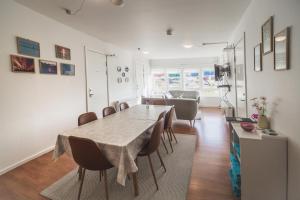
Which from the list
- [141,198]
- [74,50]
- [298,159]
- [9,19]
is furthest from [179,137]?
[9,19]

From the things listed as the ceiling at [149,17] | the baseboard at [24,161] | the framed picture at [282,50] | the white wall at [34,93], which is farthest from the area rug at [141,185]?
the ceiling at [149,17]

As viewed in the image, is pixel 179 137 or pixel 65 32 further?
pixel 179 137

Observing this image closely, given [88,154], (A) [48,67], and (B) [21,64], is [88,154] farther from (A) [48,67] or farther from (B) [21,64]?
(A) [48,67]

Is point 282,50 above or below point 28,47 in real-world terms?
below

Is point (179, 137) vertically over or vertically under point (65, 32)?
under

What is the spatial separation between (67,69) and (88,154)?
2454 millimetres

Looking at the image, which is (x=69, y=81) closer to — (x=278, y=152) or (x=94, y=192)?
(x=94, y=192)

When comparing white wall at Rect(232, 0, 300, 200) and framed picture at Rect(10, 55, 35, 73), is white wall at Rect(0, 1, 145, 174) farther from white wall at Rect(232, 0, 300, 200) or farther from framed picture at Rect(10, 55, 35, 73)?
white wall at Rect(232, 0, 300, 200)

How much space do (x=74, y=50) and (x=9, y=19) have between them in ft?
4.21

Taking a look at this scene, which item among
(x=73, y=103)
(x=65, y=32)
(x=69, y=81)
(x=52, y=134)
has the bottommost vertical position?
(x=52, y=134)

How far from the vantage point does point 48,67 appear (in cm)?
299

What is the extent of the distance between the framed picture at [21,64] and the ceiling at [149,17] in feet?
2.78

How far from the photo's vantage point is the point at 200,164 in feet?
8.24

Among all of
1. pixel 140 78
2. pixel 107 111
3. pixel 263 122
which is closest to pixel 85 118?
pixel 107 111
